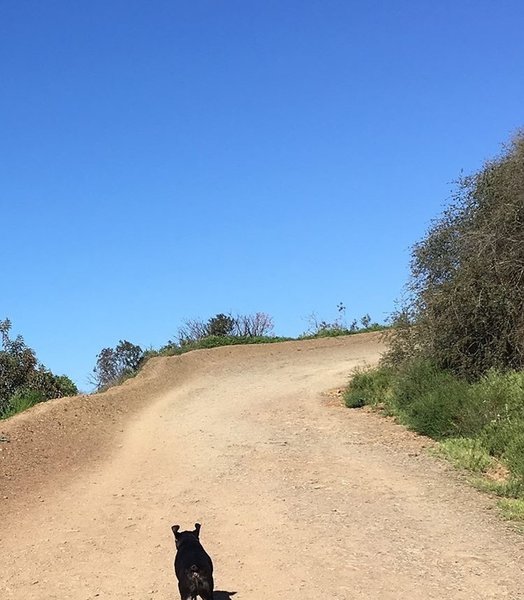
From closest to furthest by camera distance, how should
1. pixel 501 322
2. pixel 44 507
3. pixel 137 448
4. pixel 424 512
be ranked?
1. pixel 424 512
2. pixel 44 507
3. pixel 137 448
4. pixel 501 322

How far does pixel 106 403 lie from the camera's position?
17.0 meters

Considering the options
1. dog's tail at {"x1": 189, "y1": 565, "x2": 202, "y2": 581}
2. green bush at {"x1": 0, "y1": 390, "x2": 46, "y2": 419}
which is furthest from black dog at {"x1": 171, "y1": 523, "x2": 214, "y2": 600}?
green bush at {"x1": 0, "y1": 390, "x2": 46, "y2": 419}

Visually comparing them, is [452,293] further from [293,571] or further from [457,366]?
[293,571]

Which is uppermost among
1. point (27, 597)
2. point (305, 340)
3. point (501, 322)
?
point (305, 340)

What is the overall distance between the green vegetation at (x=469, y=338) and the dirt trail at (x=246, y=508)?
59cm

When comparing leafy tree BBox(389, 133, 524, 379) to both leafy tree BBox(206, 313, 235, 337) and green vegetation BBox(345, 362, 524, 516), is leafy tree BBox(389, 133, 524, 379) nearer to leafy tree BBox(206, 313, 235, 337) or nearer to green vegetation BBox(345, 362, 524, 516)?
green vegetation BBox(345, 362, 524, 516)

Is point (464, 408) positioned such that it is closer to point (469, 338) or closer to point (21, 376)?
point (469, 338)

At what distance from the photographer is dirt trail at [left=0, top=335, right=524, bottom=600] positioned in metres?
6.36

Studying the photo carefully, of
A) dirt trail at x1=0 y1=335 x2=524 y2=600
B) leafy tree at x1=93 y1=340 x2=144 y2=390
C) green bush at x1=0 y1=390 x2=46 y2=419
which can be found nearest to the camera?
dirt trail at x1=0 y1=335 x2=524 y2=600

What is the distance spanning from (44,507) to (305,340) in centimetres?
2020

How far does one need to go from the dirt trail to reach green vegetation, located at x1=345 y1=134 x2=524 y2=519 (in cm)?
59

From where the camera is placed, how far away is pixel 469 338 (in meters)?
13.9

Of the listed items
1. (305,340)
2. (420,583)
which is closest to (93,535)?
(420,583)

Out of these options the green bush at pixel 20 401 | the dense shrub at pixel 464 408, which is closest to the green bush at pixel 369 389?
the dense shrub at pixel 464 408
